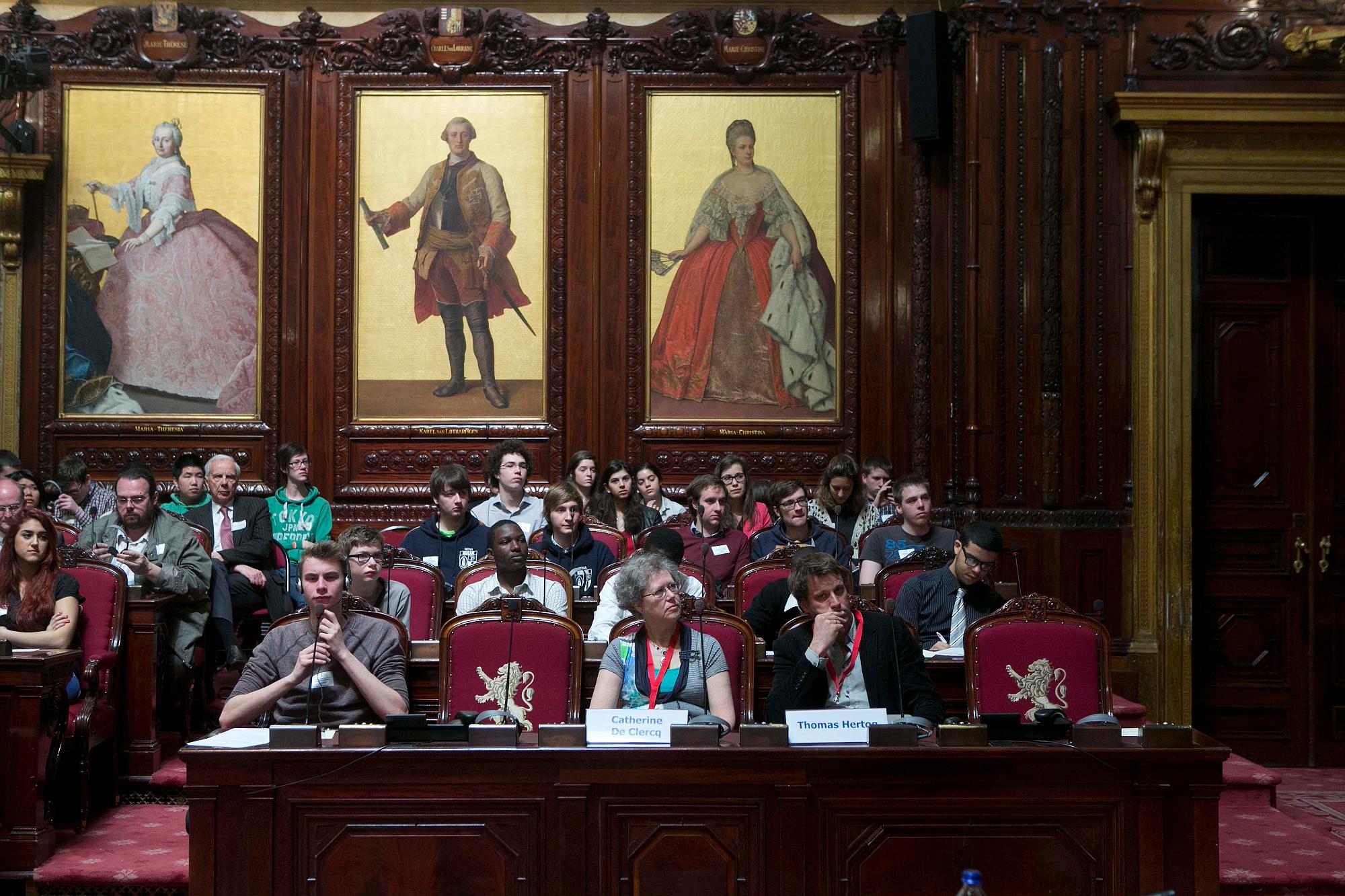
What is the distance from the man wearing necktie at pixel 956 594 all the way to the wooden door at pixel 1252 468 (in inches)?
111

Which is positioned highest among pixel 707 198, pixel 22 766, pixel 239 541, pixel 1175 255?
pixel 707 198

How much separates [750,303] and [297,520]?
302cm

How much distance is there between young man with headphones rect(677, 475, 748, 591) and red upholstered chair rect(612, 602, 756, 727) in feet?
6.88

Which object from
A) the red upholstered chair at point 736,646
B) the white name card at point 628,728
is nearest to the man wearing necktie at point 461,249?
the red upholstered chair at point 736,646

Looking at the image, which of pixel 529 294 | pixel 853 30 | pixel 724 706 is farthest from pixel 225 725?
pixel 853 30

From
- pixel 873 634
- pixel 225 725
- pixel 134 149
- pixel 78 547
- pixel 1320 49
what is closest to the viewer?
pixel 225 725

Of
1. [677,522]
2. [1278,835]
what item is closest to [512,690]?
[677,522]

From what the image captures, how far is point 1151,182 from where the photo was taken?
7.43m

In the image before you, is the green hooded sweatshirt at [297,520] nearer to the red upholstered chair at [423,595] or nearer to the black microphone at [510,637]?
the red upholstered chair at [423,595]

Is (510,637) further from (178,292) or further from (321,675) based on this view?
(178,292)

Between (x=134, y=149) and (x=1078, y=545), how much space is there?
6.17 metres

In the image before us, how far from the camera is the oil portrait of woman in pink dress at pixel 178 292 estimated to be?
27.0 ft

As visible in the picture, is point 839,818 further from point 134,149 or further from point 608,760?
point 134,149

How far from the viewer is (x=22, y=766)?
14.9 feet
